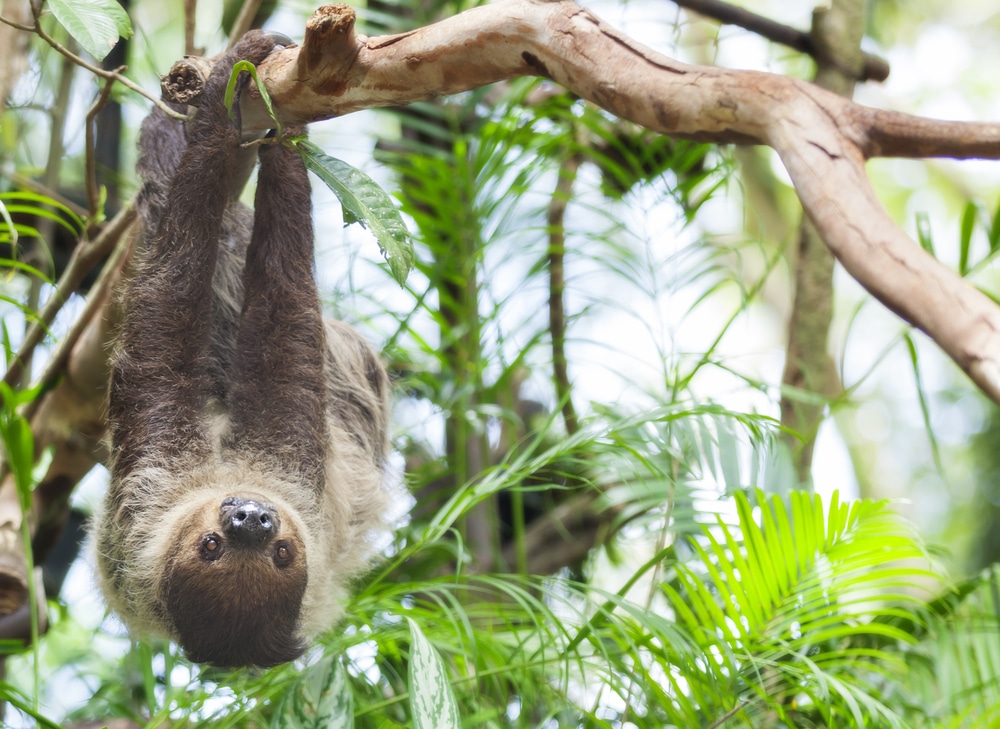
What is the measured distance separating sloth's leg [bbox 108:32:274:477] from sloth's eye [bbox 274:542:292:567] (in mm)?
408

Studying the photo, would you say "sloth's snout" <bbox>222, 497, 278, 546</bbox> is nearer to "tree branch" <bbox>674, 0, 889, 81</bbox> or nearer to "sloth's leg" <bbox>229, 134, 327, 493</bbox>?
"sloth's leg" <bbox>229, 134, 327, 493</bbox>

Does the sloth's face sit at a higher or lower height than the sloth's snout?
lower

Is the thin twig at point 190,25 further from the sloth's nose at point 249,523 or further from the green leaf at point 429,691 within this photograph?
the green leaf at point 429,691

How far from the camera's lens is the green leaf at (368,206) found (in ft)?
6.46

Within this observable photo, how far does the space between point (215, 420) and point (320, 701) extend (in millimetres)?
908

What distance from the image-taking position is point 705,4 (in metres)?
3.75

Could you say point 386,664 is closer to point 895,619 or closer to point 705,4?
point 895,619

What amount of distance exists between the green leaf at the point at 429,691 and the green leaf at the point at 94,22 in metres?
1.43

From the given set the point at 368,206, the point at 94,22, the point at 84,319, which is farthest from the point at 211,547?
the point at 94,22

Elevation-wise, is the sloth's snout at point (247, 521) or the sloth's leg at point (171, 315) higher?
the sloth's leg at point (171, 315)

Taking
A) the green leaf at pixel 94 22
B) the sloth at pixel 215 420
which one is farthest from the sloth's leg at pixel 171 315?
the green leaf at pixel 94 22

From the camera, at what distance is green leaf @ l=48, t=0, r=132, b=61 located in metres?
1.95

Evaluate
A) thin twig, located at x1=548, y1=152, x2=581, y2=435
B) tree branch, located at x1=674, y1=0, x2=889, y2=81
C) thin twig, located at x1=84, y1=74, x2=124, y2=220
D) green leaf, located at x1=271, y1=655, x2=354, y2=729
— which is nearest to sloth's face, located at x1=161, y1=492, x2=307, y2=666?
green leaf, located at x1=271, y1=655, x2=354, y2=729

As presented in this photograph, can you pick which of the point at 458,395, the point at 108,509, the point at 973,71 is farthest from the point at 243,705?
the point at 973,71
